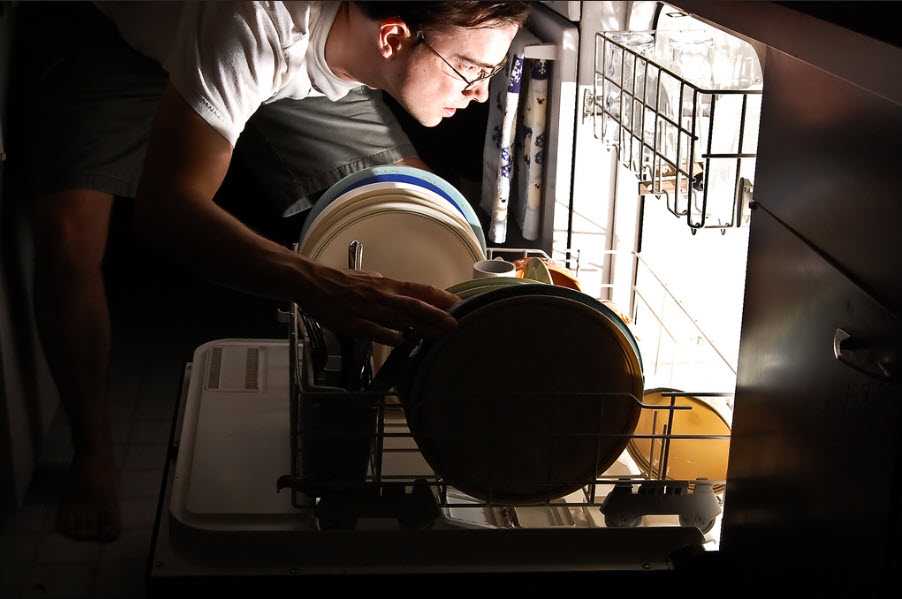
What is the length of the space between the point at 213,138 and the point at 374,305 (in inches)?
13.3

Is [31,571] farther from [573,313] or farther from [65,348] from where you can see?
[573,313]

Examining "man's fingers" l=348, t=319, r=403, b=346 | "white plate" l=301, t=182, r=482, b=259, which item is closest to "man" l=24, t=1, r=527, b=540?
"man's fingers" l=348, t=319, r=403, b=346

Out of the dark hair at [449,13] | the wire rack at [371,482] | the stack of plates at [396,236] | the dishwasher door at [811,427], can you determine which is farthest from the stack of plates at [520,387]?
the dark hair at [449,13]

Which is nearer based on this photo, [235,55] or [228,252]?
[228,252]

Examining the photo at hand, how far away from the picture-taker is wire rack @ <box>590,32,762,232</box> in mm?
1084

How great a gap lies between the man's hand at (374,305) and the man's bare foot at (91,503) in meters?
0.95

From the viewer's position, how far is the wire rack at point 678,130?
1.08 metres

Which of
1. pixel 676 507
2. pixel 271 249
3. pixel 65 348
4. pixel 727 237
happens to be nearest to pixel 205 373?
pixel 271 249

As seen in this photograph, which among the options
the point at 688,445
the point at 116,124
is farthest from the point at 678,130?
the point at 116,124

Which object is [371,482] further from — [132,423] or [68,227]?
[132,423]

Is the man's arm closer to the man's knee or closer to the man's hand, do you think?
the man's hand

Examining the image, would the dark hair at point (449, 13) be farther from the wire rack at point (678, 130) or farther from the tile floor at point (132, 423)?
the tile floor at point (132, 423)

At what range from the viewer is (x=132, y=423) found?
2.20 metres

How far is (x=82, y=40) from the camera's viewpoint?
69.6 inches
